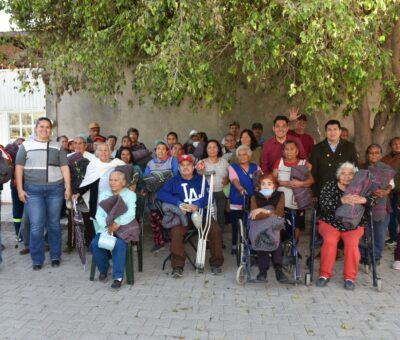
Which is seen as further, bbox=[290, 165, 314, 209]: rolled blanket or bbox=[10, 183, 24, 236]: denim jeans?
bbox=[10, 183, 24, 236]: denim jeans

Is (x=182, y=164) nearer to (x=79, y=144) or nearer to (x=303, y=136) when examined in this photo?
(x=79, y=144)

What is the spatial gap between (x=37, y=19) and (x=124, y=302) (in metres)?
4.99

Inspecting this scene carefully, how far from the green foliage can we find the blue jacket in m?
1.10

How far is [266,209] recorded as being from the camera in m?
4.84

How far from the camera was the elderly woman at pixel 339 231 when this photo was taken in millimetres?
4688

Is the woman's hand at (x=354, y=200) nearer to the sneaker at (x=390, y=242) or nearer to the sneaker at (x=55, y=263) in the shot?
the sneaker at (x=390, y=242)

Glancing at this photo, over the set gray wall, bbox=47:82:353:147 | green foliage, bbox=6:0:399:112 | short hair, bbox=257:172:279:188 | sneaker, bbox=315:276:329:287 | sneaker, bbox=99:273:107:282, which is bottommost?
sneaker, bbox=99:273:107:282

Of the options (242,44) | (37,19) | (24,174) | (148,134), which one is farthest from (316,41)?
(148,134)

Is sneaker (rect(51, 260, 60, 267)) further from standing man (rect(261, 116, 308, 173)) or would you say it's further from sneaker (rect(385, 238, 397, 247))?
sneaker (rect(385, 238, 397, 247))

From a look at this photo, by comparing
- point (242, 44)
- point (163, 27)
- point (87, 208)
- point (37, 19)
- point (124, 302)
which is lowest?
point (124, 302)

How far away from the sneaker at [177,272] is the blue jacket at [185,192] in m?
0.83

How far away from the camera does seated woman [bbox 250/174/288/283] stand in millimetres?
4773

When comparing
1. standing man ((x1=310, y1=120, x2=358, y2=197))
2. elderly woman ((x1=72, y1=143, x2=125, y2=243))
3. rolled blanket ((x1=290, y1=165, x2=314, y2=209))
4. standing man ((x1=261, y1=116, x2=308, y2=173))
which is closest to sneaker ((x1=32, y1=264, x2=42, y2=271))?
elderly woman ((x1=72, y1=143, x2=125, y2=243))

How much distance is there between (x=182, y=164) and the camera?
5.38m
